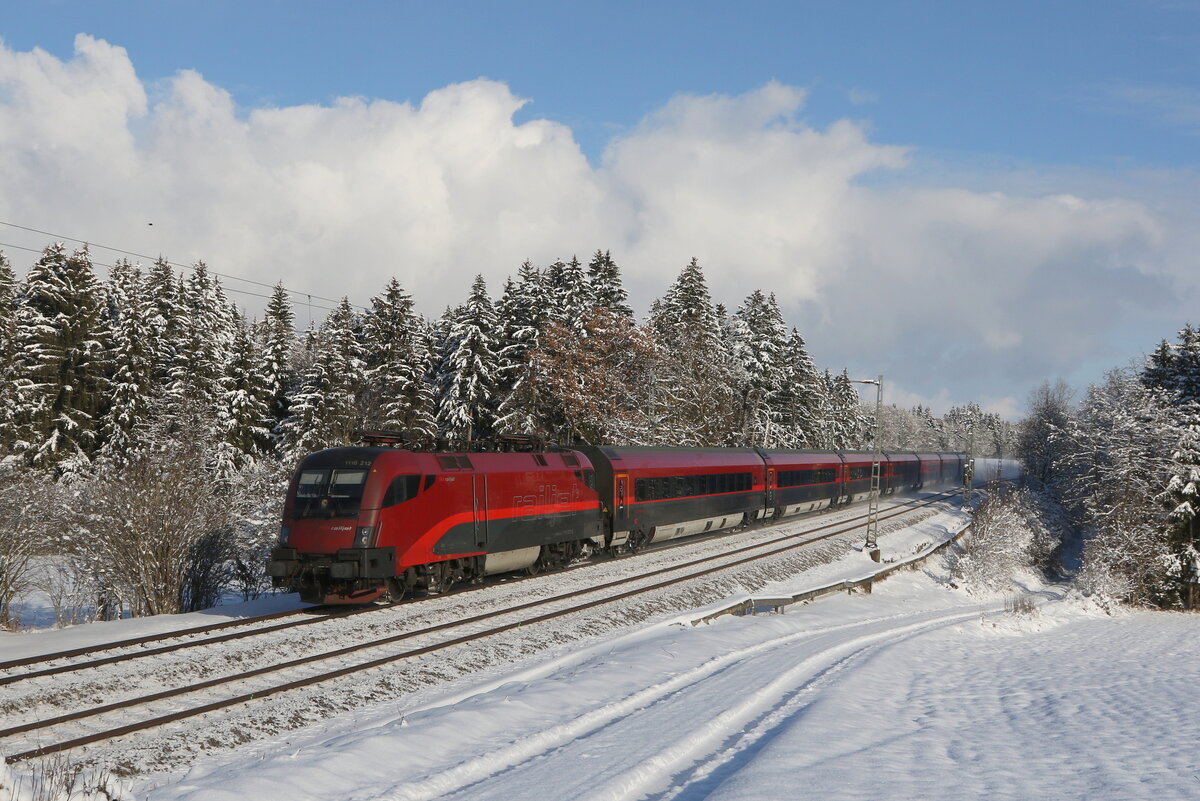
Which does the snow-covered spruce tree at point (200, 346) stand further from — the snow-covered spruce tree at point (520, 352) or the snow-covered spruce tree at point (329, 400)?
the snow-covered spruce tree at point (520, 352)

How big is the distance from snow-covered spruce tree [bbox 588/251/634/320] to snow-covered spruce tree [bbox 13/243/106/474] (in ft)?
93.0

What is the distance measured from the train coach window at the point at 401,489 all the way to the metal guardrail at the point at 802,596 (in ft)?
22.1

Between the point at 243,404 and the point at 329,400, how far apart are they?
7088 millimetres

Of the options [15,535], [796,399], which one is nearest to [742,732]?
[15,535]

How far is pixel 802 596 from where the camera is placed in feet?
76.8

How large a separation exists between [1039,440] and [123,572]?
235 feet

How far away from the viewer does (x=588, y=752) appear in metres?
9.70

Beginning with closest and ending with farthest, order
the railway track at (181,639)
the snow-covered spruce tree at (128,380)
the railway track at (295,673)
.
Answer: the railway track at (295,673) → the railway track at (181,639) → the snow-covered spruce tree at (128,380)

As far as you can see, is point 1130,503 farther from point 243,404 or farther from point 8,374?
point 8,374

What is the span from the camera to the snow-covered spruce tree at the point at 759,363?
6175cm

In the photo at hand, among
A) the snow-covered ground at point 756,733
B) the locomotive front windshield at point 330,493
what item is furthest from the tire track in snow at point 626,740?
the locomotive front windshield at point 330,493

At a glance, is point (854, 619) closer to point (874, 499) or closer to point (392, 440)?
point (874, 499)

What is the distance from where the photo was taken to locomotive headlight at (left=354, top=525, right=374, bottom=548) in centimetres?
1659

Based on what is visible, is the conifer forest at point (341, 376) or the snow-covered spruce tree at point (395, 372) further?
the snow-covered spruce tree at point (395, 372)
